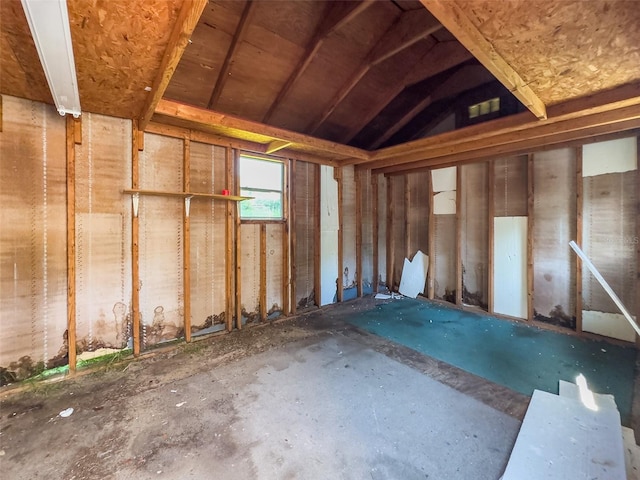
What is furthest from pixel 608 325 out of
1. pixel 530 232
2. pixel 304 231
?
pixel 304 231

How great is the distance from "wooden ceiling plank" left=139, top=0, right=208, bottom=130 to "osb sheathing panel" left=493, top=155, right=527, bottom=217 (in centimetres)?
422

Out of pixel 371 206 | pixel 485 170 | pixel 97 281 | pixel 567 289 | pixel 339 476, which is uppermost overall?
pixel 485 170

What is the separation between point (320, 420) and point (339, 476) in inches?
17.7

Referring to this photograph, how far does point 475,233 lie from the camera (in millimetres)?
4449

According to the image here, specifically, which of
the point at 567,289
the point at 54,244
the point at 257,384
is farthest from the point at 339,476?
the point at 567,289

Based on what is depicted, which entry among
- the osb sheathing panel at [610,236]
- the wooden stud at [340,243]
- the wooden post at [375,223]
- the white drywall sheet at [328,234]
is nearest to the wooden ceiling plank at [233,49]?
the white drywall sheet at [328,234]

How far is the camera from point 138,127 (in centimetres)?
285

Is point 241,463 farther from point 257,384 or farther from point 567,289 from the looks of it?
point 567,289

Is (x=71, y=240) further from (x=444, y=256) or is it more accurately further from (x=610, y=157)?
(x=610, y=157)

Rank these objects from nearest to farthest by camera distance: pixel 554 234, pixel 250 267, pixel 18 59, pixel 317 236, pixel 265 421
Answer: pixel 18 59, pixel 265 421, pixel 554 234, pixel 250 267, pixel 317 236

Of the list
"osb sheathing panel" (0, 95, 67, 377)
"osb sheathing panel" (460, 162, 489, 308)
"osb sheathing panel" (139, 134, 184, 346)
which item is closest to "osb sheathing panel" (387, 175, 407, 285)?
"osb sheathing panel" (460, 162, 489, 308)

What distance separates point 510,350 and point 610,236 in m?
1.84

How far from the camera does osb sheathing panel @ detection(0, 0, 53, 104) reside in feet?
4.83

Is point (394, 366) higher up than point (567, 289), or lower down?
lower down
